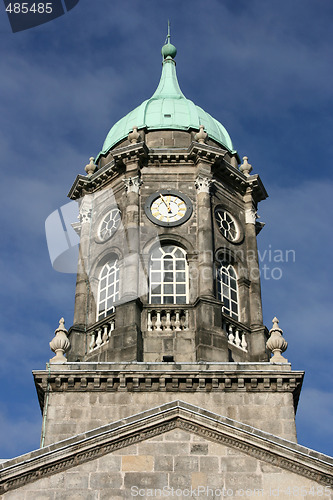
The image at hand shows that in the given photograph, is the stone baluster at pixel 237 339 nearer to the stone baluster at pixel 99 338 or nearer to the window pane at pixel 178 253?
the window pane at pixel 178 253

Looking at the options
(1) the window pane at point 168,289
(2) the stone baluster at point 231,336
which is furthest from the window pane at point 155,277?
(2) the stone baluster at point 231,336

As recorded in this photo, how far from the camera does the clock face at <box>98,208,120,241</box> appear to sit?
102 feet

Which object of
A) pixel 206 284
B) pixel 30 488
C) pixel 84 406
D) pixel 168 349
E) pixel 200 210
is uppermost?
pixel 200 210

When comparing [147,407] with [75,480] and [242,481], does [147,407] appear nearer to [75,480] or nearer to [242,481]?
[75,480]

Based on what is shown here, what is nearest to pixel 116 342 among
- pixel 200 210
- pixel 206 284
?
pixel 206 284

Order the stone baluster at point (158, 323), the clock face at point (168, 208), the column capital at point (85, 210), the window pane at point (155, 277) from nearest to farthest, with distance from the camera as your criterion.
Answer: the stone baluster at point (158, 323) < the window pane at point (155, 277) < the clock face at point (168, 208) < the column capital at point (85, 210)

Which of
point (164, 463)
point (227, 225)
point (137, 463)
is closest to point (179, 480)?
point (164, 463)

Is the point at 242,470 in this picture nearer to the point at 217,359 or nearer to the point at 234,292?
the point at 217,359

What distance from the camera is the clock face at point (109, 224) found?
1224 inches

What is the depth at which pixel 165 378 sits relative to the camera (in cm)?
2638

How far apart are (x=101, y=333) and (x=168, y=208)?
4967 mm

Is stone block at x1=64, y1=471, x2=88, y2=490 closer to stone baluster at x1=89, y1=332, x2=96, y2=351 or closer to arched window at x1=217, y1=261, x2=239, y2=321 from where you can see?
stone baluster at x1=89, y1=332, x2=96, y2=351

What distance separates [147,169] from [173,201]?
1616 millimetres

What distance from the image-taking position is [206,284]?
28.6 meters
